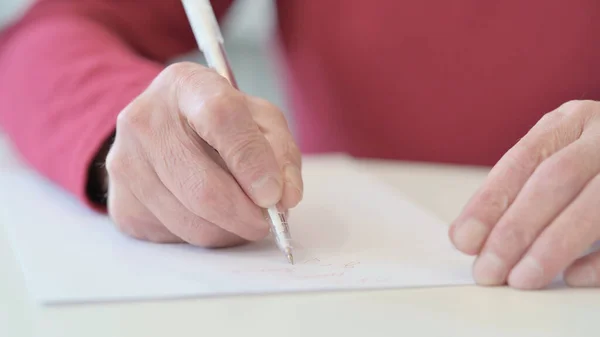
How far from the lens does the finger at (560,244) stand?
417 mm

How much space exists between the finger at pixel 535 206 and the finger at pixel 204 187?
161 millimetres

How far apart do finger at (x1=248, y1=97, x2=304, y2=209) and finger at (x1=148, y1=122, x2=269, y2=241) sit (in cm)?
3

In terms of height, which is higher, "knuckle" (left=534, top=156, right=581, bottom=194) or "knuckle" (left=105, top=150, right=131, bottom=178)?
"knuckle" (left=534, top=156, right=581, bottom=194)

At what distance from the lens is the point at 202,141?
1.60 ft

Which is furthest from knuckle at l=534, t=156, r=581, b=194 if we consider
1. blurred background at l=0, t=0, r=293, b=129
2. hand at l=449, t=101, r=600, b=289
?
blurred background at l=0, t=0, r=293, b=129

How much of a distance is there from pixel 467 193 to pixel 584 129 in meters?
0.21

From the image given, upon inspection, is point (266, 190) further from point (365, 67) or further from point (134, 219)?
point (365, 67)

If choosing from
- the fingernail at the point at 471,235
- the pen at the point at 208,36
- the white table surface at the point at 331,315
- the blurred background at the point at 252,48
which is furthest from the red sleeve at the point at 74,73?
the blurred background at the point at 252,48

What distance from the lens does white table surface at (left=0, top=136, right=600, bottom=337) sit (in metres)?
0.37

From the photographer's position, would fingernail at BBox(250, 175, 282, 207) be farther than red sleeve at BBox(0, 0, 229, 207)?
No

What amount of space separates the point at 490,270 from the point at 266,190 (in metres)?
0.16

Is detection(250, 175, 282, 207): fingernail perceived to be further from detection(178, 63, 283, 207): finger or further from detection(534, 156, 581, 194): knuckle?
detection(534, 156, 581, 194): knuckle

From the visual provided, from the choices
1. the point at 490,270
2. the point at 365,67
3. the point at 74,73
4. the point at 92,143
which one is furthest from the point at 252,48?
the point at 490,270

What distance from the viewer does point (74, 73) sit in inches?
27.5
